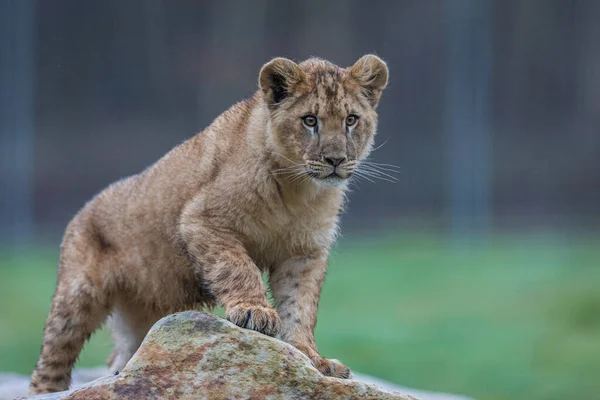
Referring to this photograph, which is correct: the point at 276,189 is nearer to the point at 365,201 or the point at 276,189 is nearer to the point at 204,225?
the point at 204,225

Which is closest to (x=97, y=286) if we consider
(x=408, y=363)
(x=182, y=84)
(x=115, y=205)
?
(x=115, y=205)

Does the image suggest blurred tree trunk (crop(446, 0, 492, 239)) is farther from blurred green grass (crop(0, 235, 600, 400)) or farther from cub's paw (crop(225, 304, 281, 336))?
cub's paw (crop(225, 304, 281, 336))

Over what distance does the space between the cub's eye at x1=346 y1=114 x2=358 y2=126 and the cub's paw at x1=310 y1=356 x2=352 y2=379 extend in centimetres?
154

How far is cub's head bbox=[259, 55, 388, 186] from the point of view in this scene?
23.4 feet

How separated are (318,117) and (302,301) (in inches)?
46.8

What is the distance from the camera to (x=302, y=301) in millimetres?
7215

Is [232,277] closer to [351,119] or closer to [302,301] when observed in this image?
[302,301]

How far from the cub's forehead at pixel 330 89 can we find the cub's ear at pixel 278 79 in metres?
0.10

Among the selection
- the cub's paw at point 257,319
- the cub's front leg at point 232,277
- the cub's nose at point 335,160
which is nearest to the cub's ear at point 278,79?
the cub's nose at point 335,160

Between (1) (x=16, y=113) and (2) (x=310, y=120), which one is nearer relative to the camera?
(2) (x=310, y=120)

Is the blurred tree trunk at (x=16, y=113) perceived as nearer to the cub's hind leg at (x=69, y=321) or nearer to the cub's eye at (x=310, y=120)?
the cub's hind leg at (x=69, y=321)

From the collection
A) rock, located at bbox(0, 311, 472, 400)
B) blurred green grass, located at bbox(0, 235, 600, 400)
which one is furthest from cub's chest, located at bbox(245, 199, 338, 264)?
blurred green grass, located at bbox(0, 235, 600, 400)

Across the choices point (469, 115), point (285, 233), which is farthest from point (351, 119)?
point (469, 115)

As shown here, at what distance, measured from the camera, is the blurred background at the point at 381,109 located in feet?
68.5
